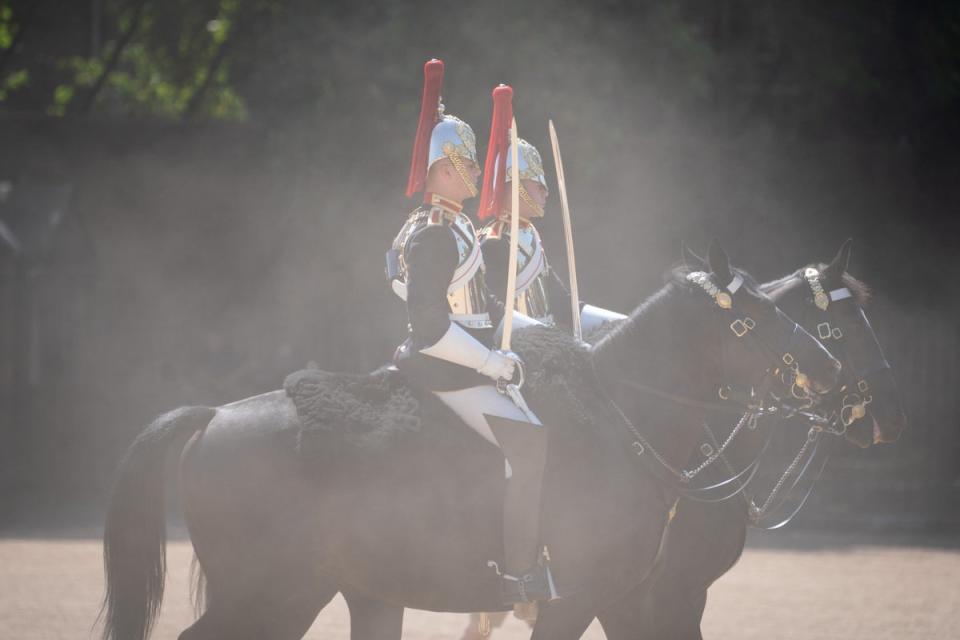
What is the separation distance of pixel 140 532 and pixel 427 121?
78.5 inches

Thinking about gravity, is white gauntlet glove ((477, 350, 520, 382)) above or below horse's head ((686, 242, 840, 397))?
below

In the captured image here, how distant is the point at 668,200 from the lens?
13.9 m

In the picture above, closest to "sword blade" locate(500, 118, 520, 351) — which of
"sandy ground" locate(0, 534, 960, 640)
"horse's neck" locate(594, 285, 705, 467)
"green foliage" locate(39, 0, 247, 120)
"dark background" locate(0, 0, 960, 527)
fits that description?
"horse's neck" locate(594, 285, 705, 467)

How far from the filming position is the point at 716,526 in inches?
209

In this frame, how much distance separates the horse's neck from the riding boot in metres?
0.45

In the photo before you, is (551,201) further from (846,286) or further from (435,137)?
(435,137)

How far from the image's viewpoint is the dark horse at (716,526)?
5.20 meters

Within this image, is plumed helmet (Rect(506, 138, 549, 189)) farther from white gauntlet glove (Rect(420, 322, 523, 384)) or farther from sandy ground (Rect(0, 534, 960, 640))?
sandy ground (Rect(0, 534, 960, 640))

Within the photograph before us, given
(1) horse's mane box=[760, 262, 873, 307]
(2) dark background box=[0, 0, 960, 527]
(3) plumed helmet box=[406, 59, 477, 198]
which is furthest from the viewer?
(2) dark background box=[0, 0, 960, 527]

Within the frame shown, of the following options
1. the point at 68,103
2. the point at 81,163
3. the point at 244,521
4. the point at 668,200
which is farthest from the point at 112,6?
the point at 244,521

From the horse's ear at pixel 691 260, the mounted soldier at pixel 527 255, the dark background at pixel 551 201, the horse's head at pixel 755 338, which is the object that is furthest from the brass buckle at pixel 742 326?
the dark background at pixel 551 201

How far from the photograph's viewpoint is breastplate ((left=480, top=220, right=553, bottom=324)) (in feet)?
19.4

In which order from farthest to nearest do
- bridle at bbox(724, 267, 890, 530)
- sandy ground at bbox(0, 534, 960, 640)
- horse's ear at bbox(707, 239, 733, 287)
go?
sandy ground at bbox(0, 534, 960, 640)
bridle at bbox(724, 267, 890, 530)
horse's ear at bbox(707, 239, 733, 287)

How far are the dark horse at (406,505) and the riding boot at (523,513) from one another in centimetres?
6
